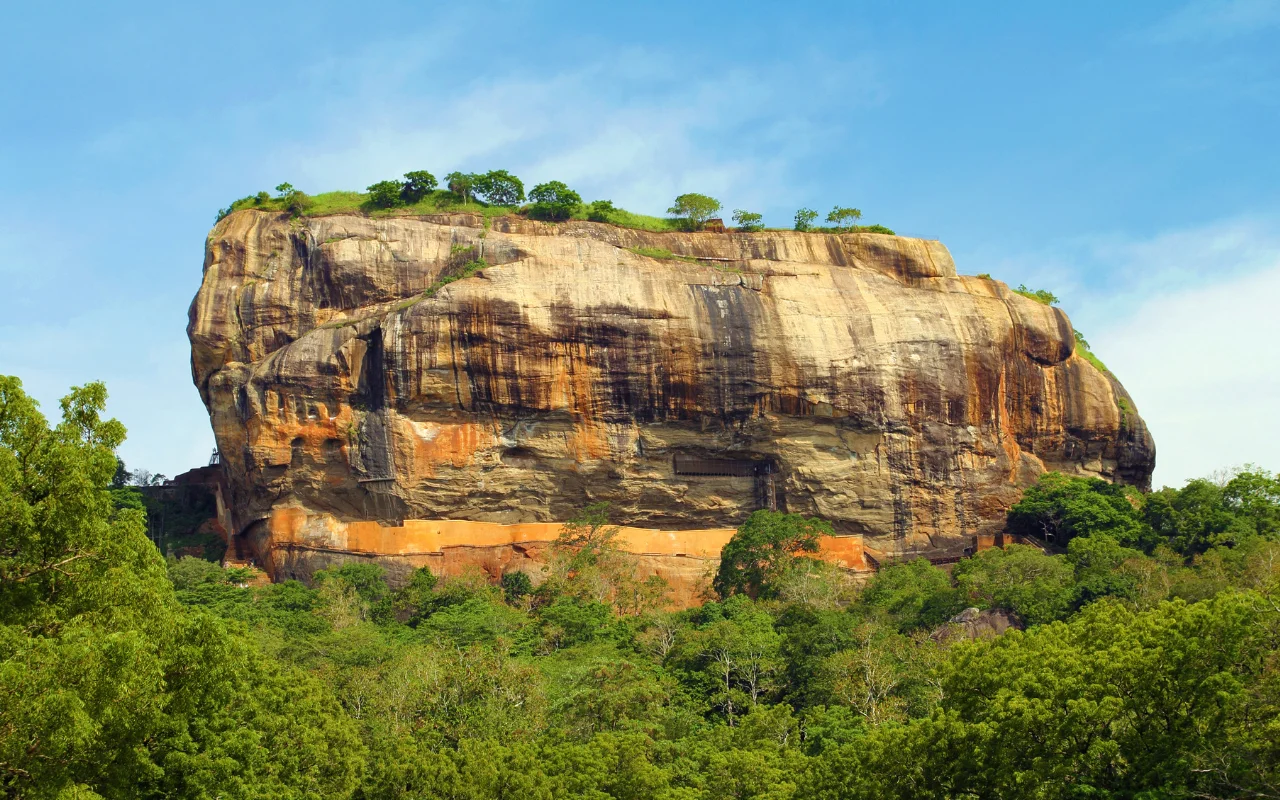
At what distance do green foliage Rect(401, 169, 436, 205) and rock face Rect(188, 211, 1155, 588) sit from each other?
213 cm

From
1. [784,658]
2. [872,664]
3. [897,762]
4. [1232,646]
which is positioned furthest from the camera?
[784,658]

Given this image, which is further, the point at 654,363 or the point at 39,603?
the point at 654,363

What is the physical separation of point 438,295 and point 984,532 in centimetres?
1764

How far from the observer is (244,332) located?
4272 centimetres

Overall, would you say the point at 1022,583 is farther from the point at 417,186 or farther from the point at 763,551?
the point at 417,186

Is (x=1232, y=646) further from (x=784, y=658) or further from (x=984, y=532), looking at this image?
(x=984, y=532)

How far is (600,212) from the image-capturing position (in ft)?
155

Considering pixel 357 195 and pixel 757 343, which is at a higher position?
pixel 357 195

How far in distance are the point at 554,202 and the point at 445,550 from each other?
12.7 meters

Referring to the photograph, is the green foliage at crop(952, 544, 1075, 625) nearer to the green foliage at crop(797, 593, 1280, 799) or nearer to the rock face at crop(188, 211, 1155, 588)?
the rock face at crop(188, 211, 1155, 588)

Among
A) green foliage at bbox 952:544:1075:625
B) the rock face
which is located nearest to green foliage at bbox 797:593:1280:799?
green foliage at bbox 952:544:1075:625

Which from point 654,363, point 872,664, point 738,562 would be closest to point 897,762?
point 872,664

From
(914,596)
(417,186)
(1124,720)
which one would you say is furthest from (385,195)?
(1124,720)

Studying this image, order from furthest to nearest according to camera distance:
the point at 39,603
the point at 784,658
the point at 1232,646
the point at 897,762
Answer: the point at 784,658 → the point at 897,762 → the point at 1232,646 → the point at 39,603
